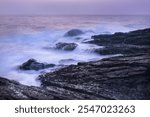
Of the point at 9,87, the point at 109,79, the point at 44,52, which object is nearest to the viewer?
the point at 9,87

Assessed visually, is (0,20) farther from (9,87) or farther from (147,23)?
(147,23)

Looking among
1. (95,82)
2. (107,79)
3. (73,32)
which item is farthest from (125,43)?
(95,82)

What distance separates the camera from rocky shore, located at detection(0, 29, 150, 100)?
491cm

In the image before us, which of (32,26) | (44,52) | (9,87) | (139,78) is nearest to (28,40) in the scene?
(44,52)

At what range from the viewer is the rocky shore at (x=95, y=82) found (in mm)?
4910

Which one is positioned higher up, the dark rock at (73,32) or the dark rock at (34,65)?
the dark rock at (73,32)

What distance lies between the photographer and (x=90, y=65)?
6.44m

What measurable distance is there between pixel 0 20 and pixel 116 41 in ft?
15.3

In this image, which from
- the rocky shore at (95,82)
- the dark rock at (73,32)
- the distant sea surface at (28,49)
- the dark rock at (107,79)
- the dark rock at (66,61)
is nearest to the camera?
the rocky shore at (95,82)

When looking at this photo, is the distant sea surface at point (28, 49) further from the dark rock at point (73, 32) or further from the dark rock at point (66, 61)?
the dark rock at point (73, 32)

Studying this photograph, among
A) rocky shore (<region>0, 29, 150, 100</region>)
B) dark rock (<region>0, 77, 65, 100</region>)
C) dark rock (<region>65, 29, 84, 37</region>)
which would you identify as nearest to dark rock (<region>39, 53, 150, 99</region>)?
rocky shore (<region>0, 29, 150, 100</region>)

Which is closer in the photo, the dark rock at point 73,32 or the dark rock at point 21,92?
the dark rock at point 21,92

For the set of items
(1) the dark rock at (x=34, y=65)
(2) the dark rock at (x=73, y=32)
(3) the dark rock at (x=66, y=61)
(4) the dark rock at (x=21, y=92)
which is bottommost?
(4) the dark rock at (x=21, y=92)

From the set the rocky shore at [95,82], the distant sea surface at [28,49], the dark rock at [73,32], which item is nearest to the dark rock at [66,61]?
the distant sea surface at [28,49]
